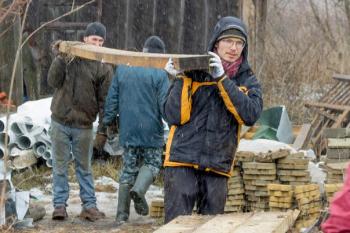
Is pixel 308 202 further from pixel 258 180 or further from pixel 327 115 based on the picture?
pixel 327 115

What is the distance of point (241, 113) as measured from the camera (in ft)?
20.4

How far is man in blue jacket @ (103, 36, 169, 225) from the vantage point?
910cm

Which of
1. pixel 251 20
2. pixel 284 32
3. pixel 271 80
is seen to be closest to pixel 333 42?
pixel 284 32

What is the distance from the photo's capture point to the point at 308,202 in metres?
9.12

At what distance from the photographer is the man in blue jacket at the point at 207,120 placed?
247 inches

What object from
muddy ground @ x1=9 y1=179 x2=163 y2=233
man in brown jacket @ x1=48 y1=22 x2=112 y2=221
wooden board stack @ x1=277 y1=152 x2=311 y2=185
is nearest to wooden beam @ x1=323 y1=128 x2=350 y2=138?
wooden board stack @ x1=277 y1=152 x2=311 y2=185

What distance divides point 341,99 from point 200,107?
7.24m

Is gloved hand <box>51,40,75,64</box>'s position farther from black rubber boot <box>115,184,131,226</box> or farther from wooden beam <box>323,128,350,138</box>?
wooden beam <box>323,128,350,138</box>

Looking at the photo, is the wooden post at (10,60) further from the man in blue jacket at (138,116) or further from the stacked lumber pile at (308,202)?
the stacked lumber pile at (308,202)

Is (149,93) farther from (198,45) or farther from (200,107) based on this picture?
(198,45)

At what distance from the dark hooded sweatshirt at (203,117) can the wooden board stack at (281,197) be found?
288 cm

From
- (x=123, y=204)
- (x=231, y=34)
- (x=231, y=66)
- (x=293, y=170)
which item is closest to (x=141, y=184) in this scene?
(x=123, y=204)

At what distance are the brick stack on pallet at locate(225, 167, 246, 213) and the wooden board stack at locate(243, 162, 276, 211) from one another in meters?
0.07

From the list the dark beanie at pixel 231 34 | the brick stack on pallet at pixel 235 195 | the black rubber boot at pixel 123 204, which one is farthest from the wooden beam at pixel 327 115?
the dark beanie at pixel 231 34
